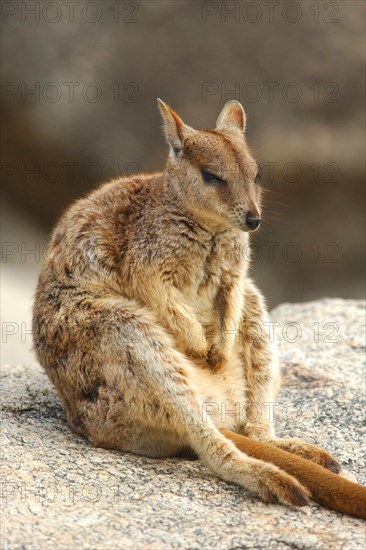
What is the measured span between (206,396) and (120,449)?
28.3 inches

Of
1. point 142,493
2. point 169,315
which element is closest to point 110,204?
point 169,315

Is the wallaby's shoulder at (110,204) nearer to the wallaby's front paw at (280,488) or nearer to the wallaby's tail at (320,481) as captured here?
the wallaby's tail at (320,481)

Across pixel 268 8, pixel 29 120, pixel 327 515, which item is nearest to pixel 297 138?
pixel 268 8

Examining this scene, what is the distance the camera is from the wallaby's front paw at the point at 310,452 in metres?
5.88

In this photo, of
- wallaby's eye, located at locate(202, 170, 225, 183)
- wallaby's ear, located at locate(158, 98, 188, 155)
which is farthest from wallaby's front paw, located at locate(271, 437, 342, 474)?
wallaby's ear, located at locate(158, 98, 188, 155)

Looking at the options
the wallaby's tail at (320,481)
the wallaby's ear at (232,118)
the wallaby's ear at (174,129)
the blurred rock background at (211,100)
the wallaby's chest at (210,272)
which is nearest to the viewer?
the wallaby's tail at (320,481)

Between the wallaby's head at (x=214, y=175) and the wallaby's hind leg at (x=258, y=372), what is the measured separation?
818 millimetres

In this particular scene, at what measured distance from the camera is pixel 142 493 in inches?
217

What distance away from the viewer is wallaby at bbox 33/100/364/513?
588cm

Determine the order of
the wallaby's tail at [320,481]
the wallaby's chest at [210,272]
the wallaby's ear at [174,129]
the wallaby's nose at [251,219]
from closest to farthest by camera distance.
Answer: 1. the wallaby's tail at [320,481]
2. the wallaby's nose at [251,219]
3. the wallaby's chest at [210,272]
4. the wallaby's ear at [174,129]

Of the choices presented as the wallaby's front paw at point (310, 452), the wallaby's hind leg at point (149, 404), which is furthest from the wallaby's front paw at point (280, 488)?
the wallaby's front paw at point (310, 452)

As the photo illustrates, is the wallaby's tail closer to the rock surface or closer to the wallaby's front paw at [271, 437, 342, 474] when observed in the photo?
the rock surface

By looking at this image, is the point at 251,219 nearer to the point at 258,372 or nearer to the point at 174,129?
the point at 174,129

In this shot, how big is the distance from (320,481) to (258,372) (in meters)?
1.43
